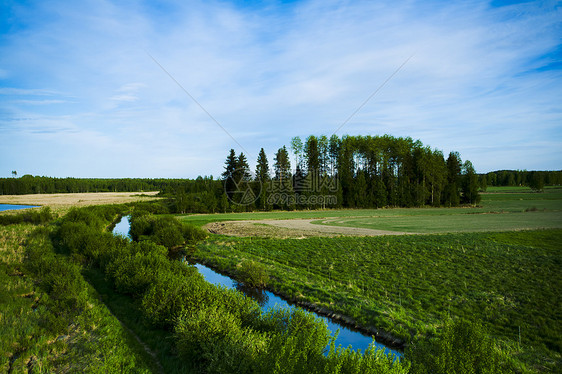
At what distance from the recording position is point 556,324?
1095 cm

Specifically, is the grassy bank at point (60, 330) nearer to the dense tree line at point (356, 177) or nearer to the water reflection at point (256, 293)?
Result: the water reflection at point (256, 293)

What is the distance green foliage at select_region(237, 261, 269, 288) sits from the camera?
17.6 meters

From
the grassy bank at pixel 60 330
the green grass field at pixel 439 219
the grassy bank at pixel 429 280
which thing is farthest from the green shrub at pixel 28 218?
the grassy bank at pixel 60 330

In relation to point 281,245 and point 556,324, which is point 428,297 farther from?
point 281,245

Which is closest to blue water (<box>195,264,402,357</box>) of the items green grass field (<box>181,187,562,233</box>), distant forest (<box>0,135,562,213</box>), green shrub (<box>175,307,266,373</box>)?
Answer: green shrub (<box>175,307,266,373</box>)

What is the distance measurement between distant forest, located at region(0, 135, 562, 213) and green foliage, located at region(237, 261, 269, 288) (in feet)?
168

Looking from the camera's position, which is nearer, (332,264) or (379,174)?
(332,264)

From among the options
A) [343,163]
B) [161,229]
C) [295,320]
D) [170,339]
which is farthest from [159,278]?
[343,163]

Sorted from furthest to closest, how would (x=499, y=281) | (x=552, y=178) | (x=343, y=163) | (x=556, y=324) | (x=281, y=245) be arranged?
(x=552, y=178), (x=343, y=163), (x=281, y=245), (x=499, y=281), (x=556, y=324)

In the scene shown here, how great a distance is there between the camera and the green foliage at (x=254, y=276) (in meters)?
17.6

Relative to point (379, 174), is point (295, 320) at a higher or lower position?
lower

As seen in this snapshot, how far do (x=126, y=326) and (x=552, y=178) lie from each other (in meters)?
120

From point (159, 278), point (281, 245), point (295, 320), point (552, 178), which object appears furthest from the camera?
point (552, 178)

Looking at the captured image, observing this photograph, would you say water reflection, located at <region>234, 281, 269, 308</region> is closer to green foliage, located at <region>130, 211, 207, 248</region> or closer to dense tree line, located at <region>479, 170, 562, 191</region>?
green foliage, located at <region>130, 211, 207, 248</region>
